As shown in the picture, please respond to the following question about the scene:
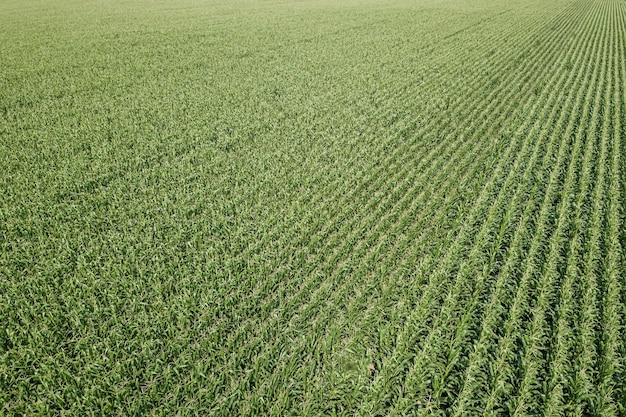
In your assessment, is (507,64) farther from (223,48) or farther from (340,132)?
(223,48)

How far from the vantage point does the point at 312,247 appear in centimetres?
666

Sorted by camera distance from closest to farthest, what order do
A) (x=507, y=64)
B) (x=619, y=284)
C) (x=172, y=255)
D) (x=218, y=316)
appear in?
(x=218, y=316) < (x=619, y=284) < (x=172, y=255) < (x=507, y=64)

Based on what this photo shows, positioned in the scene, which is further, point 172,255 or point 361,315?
point 172,255

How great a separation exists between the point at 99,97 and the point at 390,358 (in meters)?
14.4

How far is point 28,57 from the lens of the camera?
19.4 meters

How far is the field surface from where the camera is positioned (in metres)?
4.47

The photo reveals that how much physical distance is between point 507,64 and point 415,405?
19.4 metres

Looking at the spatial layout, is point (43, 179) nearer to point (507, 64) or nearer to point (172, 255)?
point (172, 255)

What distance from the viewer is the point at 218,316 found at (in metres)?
5.39

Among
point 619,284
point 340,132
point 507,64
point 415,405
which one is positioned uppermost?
point 507,64

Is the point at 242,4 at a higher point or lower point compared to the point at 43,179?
higher

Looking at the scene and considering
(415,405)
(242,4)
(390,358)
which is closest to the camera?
(415,405)

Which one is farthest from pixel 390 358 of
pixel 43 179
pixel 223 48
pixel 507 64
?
pixel 223 48

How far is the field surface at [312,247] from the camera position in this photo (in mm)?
4473
